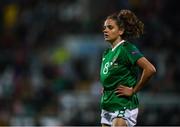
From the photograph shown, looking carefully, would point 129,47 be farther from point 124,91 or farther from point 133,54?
point 124,91

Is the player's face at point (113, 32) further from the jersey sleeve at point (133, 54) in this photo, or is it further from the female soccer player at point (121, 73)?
the jersey sleeve at point (133, 54)

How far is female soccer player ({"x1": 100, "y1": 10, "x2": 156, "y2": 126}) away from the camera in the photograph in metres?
7.25

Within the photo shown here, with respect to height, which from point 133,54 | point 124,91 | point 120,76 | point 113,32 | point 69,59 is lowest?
point 69,59

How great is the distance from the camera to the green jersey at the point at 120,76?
728cm

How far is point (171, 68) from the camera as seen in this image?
524 inches

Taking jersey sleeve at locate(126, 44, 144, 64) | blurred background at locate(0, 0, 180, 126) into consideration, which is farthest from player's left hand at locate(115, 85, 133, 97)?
blurred background at locate(0, 0, 180, 126)

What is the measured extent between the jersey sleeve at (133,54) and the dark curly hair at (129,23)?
0.14 metres

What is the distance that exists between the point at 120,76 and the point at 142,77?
0.23 metres

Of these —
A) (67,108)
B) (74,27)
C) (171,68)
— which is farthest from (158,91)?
(74,27)

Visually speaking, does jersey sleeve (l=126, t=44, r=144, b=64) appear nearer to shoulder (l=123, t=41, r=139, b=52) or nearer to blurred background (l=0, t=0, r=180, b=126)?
shoulder (l=123, t=41, r=139, b=52)

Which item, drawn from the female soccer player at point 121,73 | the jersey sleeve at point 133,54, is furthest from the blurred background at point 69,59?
the jersey sleeve at point 133,54

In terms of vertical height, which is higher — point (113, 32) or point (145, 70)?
point (113, 32)

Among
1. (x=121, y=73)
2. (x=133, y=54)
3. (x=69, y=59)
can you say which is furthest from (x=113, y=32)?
(x=69, y=59)

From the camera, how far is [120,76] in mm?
7289
